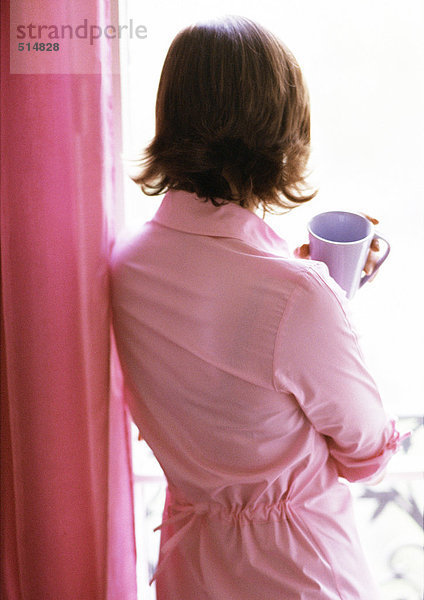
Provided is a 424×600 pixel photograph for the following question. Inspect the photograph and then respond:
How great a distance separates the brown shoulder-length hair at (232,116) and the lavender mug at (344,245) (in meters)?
0.10

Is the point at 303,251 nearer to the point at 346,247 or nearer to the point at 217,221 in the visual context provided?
the point at 346,247

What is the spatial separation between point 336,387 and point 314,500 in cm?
19

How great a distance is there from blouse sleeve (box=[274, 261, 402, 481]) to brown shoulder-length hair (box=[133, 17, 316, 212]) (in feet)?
0.54

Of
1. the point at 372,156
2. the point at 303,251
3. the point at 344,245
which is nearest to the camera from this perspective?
the point at 344,245

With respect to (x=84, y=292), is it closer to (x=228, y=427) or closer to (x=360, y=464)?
(x=228, y=427)

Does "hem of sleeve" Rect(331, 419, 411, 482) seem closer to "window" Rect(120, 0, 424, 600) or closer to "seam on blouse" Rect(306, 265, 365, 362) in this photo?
"seam on blouse" Rect(306, 265, 365, 362)

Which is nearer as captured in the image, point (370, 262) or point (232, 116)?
point (232, 116)

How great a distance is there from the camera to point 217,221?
2.85ft

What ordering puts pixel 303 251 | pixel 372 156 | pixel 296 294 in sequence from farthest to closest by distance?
pixel 372 156
pixel 303 251
pixel 296 294

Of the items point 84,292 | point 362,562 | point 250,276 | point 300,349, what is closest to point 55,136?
point 84,292

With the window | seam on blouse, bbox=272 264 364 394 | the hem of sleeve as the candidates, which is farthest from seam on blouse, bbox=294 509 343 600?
the window

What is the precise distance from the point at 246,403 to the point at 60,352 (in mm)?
309

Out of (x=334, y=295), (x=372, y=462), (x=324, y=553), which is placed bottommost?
(x=324, y=553)

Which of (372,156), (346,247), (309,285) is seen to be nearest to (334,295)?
(309,285)
